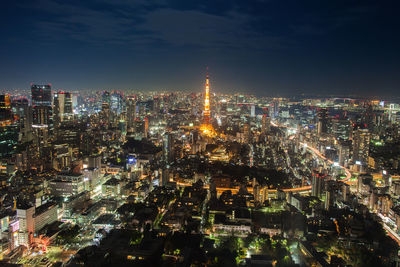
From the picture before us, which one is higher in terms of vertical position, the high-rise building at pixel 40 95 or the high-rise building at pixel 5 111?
the high-rise building at pixel 40 95

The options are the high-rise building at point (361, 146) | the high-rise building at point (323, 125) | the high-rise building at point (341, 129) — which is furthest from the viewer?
the high-rise building at point (323, 125)

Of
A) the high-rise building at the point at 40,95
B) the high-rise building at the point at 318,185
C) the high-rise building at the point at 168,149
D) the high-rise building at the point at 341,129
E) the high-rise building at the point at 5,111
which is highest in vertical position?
the high-rise building at the point at 40,95

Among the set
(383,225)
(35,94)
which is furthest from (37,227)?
(35,94)

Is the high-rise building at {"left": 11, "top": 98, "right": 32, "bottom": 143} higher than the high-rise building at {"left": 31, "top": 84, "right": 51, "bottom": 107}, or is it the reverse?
the high-rise building at {"left": 31, "top": 84, "right": 51, "bottom": 107}

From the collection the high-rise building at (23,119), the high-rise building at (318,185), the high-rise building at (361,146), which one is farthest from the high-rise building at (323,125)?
the high-rise building at (23,119)

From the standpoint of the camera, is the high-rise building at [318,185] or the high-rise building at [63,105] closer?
the high-rise building at [318,185]

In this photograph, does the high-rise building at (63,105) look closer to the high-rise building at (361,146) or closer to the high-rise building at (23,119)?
the high-rise building at (23,119)

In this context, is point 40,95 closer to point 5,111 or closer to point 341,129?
point 5,111

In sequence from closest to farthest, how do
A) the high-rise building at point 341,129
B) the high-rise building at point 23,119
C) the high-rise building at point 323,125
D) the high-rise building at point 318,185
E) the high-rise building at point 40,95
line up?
the high-rise building at point 318,185 → the high-rise building at point 23,119 → the high-rise building at point 341,129 → the high-rise building at point 323,125 → the high-rise building at point 40,95

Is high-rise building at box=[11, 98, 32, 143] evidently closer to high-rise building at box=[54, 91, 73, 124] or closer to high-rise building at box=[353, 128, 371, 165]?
high-rise building at box=[54, 91, 73, 124]

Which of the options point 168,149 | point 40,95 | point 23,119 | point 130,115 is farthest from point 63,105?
point 168,149

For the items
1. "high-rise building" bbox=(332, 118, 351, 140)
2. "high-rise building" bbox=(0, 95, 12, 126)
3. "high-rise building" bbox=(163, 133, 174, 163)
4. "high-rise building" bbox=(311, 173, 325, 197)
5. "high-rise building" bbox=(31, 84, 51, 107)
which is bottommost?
"high-rise building" bbox=(311, 173, 325, 197)

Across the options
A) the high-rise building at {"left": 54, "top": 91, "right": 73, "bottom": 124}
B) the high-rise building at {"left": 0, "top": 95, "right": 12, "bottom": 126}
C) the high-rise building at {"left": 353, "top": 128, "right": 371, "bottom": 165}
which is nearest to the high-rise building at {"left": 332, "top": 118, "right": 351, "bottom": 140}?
the high-rise building at {"left": 353, "top": 128, "right": 371, "bottom": 165}
